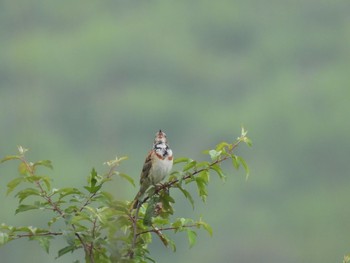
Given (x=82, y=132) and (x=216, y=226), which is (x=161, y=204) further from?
(x=82, y=132)

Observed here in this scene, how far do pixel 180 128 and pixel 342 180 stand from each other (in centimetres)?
3272

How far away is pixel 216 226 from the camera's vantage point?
111688 millimetres

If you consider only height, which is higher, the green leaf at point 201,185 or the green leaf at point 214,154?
the green leaf at point 214,154

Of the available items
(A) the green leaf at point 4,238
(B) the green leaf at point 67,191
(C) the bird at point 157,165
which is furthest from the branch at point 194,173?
(A) the green leaf at point 4,238

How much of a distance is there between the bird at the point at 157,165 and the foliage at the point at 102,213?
1.50 feet

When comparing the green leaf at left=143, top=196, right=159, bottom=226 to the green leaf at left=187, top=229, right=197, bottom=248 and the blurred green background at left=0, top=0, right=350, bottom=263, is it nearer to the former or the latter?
the green leaf at left=187, top=229, right=197, bottom=248

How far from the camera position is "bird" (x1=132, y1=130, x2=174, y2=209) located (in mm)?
8203

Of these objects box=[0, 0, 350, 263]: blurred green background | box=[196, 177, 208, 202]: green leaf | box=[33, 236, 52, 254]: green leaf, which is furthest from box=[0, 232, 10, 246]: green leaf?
box=[0, 0, 350, 263]: blurred green background

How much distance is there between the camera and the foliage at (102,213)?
6.71 m

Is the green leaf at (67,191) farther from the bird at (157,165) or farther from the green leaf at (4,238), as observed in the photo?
the bird at (157,165)

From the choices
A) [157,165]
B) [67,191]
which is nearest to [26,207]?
[67,191]

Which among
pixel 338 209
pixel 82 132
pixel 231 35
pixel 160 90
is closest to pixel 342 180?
pixel 338 209

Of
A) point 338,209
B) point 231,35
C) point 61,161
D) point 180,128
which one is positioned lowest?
point 338,209

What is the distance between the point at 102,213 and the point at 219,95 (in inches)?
6152
